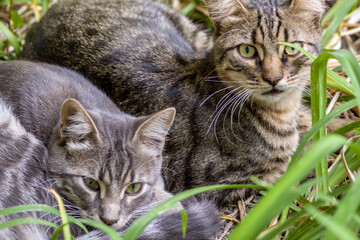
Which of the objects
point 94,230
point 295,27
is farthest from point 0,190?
point 295,27

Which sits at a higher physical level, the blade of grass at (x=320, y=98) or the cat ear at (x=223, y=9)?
the cat ear at (x=223, y=9)

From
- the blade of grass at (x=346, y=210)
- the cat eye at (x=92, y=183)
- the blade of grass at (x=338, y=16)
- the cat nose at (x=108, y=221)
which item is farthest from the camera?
the blade of grass at (x=338, y=16)

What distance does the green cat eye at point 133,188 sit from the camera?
2.96 metres

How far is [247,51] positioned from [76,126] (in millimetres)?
1132

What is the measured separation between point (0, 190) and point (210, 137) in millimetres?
1338

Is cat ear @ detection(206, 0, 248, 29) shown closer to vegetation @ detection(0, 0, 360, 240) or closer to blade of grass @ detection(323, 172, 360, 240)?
vegetation @ detection(0, 0, 360, 240)

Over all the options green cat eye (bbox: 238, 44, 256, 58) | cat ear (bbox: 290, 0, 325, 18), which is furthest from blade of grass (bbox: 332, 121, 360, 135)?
cat ear (bbox: 290, 0, 325, 18)

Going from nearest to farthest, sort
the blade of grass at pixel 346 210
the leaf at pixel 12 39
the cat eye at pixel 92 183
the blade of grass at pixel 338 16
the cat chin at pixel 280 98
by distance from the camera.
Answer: the blade of grass at pixel 346 210 → the cat eye at pixel 92 183 → the cat chin at pixel 280 98 → the blade of grass at pixel 338 16 → the leaf at pixel 12 39

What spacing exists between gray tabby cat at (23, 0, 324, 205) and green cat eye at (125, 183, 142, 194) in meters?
0.51

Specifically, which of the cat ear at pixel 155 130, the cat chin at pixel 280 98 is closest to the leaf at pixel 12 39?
the cat ear at pixel 155 130

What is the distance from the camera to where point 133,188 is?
9.78 ft

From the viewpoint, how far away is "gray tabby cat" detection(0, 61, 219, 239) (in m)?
2.80

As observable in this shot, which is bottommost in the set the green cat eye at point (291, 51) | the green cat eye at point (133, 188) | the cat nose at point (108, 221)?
the cat nose at point (108, 221)

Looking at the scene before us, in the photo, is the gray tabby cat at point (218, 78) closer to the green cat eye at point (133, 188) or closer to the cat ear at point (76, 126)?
the green cat eye at point (133, 188)
